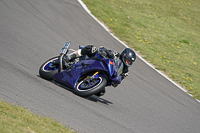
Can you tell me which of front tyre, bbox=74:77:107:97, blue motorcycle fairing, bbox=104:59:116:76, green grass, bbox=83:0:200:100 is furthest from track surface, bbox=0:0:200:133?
green grass, bbox=83:0:200:100

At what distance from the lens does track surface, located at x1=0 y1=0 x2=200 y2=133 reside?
5980 millimetres

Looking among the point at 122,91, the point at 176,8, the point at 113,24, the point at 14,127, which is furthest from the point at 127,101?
the point at 176,8

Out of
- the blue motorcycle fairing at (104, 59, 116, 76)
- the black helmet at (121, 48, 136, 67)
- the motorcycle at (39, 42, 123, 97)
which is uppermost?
the black helmet at (121, 48, 136, 67)

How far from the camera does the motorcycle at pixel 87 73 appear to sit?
23.3 feet

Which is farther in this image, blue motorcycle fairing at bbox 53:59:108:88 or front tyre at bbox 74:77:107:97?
blue motorcycle fairing at bbox 53:59:108:88

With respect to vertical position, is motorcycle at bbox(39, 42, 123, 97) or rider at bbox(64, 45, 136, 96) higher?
rider at bbox(64, 45, 136, 96)

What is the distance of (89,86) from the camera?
711 centimetres

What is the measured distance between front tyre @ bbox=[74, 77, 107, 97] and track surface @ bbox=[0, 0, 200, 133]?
0.18 metres

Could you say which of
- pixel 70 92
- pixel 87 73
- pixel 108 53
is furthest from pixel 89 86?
pixel 108 53

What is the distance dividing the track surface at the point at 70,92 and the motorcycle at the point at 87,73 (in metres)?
0.25

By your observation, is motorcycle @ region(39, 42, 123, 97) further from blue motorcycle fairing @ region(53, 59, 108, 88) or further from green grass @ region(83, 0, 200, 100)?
green grass @ region(83, 0, 200, 100)

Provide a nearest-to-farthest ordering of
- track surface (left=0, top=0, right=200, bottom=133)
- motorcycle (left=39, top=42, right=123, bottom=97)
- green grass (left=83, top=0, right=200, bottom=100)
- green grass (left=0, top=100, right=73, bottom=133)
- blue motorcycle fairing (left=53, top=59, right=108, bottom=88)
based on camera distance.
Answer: green grass (left=0, top=100, right=73, bottom=133)
track surface (left=0, top=0, right=200, bottom=133)
motorcycle (left=39, top=42, right=123, bottom=97)
blue motorcycle fairing (left=53, top=59, right=108, bottom=88)
green grass (left=83, top=0, right=200, bottom=100)

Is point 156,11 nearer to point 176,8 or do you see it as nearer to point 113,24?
point 176,8

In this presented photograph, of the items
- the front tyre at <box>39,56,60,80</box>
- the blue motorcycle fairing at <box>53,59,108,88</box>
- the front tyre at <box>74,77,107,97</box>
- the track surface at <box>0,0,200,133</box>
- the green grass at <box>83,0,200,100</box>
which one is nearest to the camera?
the track surface at <box>0,0,200,133</box>
